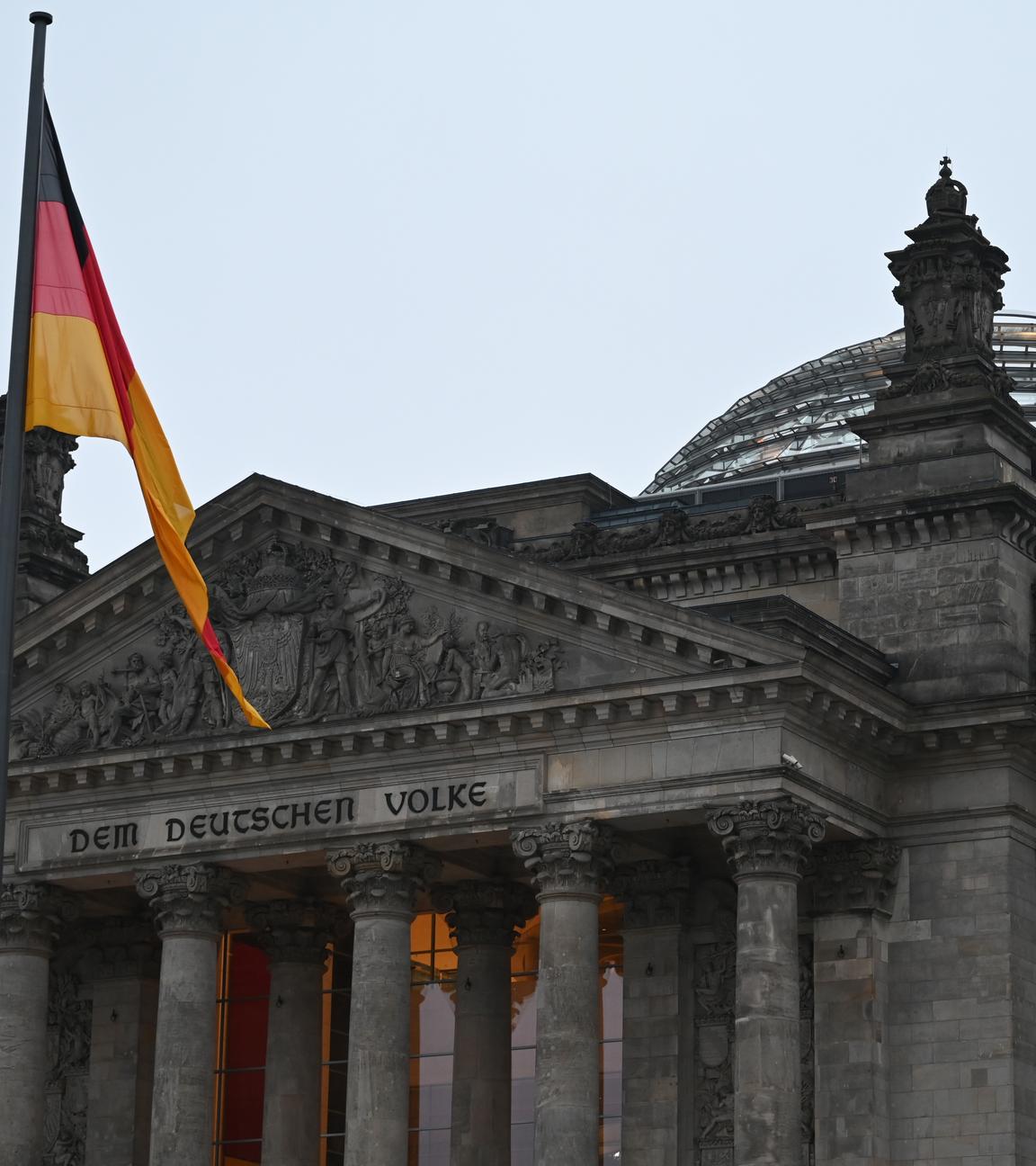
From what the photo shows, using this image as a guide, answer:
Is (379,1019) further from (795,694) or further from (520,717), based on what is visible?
(795,694)

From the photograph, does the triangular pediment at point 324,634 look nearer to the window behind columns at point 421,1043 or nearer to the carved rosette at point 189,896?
the carved rosette at point 189,896

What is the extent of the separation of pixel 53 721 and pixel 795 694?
15.1 metres

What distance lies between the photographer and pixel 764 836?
4431 centimetres

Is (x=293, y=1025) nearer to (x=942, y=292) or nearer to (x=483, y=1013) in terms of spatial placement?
(x=483, y=1013)

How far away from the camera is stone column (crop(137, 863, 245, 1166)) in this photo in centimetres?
4797

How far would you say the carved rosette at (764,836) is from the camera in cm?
4431

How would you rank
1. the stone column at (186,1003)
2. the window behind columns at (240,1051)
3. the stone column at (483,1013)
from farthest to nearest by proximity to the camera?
the window behind columns at (240,1051)
the stone column at (483,1013)
the stone column at (186,1003)

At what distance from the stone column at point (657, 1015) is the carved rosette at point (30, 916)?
10750mm

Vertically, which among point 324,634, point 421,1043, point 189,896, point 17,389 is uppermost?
point 324,634

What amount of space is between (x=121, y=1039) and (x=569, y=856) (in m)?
12.7

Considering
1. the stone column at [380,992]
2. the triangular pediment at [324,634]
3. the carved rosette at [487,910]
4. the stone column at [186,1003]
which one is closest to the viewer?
the stone column at [380,992]

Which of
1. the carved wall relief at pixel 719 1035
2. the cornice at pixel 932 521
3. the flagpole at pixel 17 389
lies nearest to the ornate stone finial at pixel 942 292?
the cornice at pixel 932 521

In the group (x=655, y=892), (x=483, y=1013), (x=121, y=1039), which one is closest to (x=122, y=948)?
(x=121, y=1039)

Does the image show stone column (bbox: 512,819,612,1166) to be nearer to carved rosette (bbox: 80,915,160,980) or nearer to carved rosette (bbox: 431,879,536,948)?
carved rosette (bbox: 431,879,536,948)
